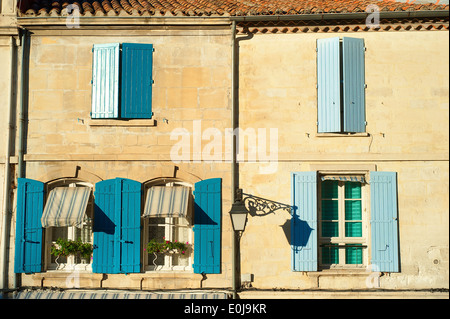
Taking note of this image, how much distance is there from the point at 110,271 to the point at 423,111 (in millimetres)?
6441

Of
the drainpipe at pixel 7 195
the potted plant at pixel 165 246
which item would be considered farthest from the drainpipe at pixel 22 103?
the potted plant at pixel 165 246

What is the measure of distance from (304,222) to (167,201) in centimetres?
250

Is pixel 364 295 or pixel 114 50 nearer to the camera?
pixel 364 295

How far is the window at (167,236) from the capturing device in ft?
28.9

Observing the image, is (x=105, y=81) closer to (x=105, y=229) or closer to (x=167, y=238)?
(x=105, y=229)

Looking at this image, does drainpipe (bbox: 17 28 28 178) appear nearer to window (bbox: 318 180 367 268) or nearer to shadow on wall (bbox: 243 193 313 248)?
shadow on wall (bbox: 243 193 313 248)

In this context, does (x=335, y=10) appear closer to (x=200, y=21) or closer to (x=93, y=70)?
(x=200, y=21)

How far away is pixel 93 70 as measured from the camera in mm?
8938

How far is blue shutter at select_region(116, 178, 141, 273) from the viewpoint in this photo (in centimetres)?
856

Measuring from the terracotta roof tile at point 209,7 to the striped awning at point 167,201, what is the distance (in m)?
3.34

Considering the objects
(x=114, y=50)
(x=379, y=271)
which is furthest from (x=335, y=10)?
(x=379, y=271)

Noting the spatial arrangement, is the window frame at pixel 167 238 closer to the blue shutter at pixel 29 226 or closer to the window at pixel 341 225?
the blue shutter at pixel 29 226

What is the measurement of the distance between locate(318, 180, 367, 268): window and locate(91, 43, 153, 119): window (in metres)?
3.75

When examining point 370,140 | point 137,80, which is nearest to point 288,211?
point 370,140
